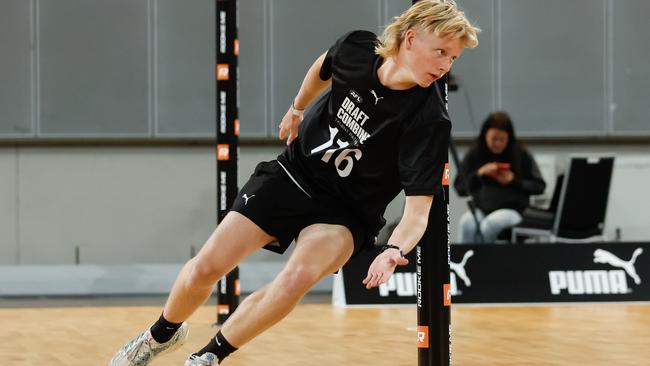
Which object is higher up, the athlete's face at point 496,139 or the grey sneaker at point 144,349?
the athlete's face at point 496,139

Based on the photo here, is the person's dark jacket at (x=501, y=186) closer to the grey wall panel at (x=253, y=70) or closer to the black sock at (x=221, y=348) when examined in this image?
the grey wall panel at (x=253, y=70)

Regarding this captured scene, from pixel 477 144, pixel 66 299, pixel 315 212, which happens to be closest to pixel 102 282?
pixel 66 299

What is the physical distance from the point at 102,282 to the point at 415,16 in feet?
23.8

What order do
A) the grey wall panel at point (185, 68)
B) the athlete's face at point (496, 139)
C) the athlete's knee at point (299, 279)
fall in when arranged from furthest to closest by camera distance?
the grey wall panel at point (185, 68) < the athlete's face at point (496, 139) < the athlete's knee at point (299, 279)

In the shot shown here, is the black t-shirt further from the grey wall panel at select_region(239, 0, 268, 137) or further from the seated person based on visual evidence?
the grey wall panel at select_region(239, 0, 268, 137)

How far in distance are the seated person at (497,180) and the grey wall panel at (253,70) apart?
2.52 m

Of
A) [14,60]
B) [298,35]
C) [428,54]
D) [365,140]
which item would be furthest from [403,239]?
[14,60]

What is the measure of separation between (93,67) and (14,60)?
742 millimetres

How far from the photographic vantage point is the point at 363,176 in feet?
14.4

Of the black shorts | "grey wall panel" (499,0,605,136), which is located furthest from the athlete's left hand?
"grey wall panel" (499,0,605,136)

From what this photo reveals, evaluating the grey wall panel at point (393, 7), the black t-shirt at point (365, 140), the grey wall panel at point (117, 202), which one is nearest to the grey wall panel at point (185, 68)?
the grey wall panel at point (117, 202)

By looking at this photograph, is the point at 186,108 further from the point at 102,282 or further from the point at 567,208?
the point at 567,208

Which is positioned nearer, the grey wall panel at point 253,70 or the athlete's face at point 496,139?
the athlete's face at point 496,139

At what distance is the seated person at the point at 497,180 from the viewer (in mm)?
9773
